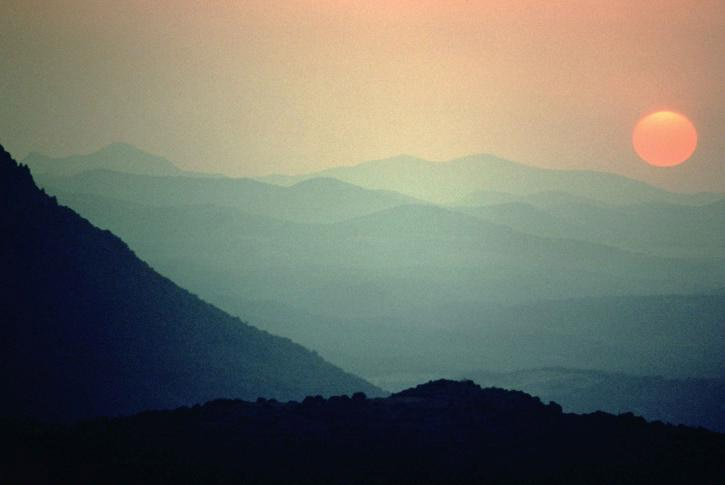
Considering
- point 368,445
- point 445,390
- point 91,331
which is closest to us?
point 368,445

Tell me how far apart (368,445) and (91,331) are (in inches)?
2152

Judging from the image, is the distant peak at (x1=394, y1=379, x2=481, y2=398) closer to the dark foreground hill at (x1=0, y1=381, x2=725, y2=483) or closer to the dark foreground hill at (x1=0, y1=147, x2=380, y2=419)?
the dark foreground hill at (x1=0, y1=381, x2=725, y2=483)

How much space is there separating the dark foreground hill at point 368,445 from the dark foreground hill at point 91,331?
38.2 meters

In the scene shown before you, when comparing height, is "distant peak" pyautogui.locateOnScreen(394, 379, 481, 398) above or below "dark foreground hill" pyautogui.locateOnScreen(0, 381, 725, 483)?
above

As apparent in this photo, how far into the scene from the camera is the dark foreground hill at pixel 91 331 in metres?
67.4

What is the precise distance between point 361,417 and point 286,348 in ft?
247

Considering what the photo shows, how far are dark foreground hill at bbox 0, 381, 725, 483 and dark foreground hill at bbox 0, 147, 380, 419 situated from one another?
38157 mm

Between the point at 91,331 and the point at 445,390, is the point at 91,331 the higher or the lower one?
the higher one

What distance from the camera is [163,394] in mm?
78500

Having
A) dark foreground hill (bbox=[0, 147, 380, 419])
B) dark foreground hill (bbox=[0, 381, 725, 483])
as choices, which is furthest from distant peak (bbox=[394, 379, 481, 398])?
dark foreground hill (bbox=[0, 147, 380, 419])

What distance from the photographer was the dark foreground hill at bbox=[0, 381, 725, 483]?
28.5 metres

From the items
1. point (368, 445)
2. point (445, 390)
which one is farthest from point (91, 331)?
point (368, 445)

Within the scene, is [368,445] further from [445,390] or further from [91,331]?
[91,331]

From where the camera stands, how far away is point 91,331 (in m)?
75.9
